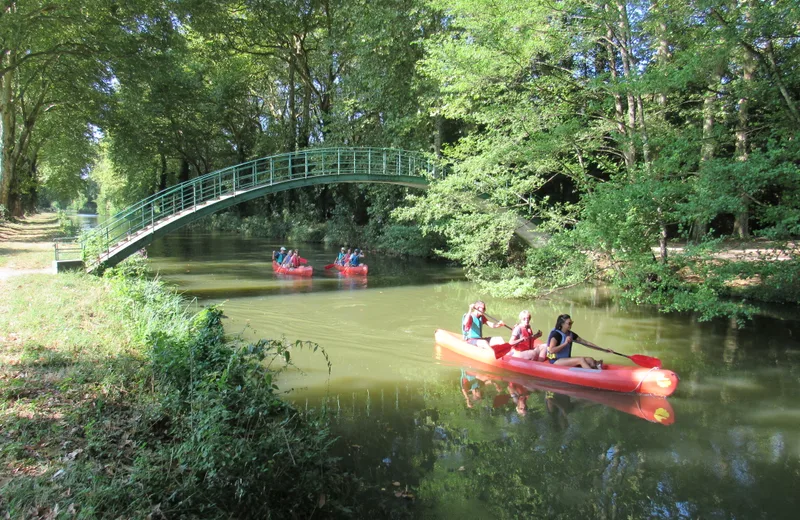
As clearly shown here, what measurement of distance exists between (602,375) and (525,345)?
150 cm

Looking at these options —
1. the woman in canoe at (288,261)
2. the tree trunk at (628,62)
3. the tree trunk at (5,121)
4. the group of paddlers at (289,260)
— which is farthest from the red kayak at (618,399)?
the tree trunk at (5,121)

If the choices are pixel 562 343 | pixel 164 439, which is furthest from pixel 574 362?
pixel 164 439

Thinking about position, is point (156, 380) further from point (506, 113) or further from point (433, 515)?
point (506, 113)

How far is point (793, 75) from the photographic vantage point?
10219 mm

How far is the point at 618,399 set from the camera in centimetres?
775

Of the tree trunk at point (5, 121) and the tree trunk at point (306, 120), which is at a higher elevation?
the tree trunk at point (306, 120)

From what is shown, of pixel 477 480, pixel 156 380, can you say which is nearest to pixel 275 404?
pixel 156 380

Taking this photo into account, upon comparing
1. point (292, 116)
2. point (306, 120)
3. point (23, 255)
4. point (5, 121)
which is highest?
point (292, 116)

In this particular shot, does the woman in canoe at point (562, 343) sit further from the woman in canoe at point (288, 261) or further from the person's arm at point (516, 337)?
the woman in canoe at point (288, 261)

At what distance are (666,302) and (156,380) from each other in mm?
9529

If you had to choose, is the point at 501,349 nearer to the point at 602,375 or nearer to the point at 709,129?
the point at 602,375

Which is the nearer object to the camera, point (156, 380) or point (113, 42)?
point (156, 380)

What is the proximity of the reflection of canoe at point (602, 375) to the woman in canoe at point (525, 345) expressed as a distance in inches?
5.6

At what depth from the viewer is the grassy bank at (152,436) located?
3.48 metres
